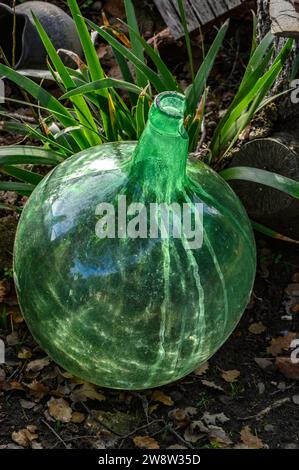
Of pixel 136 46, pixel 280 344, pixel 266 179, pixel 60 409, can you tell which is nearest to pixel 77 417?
pixel 60 409

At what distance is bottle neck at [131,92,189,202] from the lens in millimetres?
2232

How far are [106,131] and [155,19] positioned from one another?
58.6 inches

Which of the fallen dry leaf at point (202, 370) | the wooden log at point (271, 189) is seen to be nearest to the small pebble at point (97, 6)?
the wooden log at point (271, 189)

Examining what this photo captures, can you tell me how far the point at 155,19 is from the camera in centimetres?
444

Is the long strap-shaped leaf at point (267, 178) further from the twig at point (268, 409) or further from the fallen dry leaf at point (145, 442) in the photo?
the fallen dry leaf at point (145, 442)

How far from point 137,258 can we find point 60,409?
2.91 ft

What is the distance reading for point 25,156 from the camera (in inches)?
119

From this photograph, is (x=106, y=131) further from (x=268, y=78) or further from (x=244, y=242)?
(x=244, y=242)

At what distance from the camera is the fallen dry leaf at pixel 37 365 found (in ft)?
9.95

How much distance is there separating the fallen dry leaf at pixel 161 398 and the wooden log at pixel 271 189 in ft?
2.77

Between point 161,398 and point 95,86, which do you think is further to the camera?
point 161,398

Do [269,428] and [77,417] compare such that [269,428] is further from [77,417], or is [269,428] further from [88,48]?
[88,48]

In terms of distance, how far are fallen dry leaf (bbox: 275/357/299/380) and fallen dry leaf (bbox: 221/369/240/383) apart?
16 cm

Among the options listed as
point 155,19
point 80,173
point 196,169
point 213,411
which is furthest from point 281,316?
point 155,19
